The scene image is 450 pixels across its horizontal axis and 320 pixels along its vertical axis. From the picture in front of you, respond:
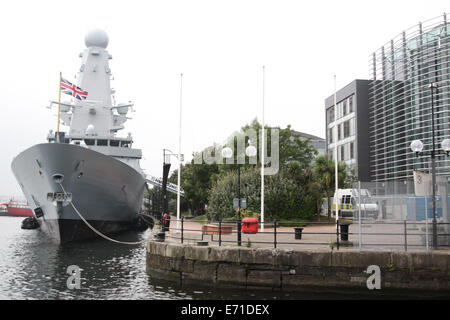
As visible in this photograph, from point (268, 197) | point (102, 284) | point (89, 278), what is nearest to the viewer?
point (102, 284)

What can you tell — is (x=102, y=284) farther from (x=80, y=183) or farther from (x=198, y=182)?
(x=198, y=182)

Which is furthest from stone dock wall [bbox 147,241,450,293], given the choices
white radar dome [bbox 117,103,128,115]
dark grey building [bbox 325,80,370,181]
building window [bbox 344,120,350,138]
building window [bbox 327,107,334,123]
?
building window [bbox 327,107,334,123]

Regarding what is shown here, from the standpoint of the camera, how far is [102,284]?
12555 mm

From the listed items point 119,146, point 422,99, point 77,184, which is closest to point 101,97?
point 119,146

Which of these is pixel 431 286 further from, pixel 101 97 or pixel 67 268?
pixel 101 97

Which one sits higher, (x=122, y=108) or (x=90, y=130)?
(x=122, y=108)

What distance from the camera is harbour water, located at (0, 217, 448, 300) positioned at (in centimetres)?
1086

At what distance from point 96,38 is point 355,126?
89.7 ft

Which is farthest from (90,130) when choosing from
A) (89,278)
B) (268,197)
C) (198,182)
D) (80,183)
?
(89,278)

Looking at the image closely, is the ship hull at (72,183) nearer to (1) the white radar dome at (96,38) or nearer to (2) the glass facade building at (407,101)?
(1) the white radar dome at (96,38)

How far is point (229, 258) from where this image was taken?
11.8m

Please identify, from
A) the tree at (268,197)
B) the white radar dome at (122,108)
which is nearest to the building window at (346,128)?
the tree at (268,197)

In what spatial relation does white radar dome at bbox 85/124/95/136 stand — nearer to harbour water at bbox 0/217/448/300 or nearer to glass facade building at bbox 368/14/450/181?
harbour water at bbox 0/217/448/300

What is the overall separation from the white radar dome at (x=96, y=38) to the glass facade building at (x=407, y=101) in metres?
26.4
